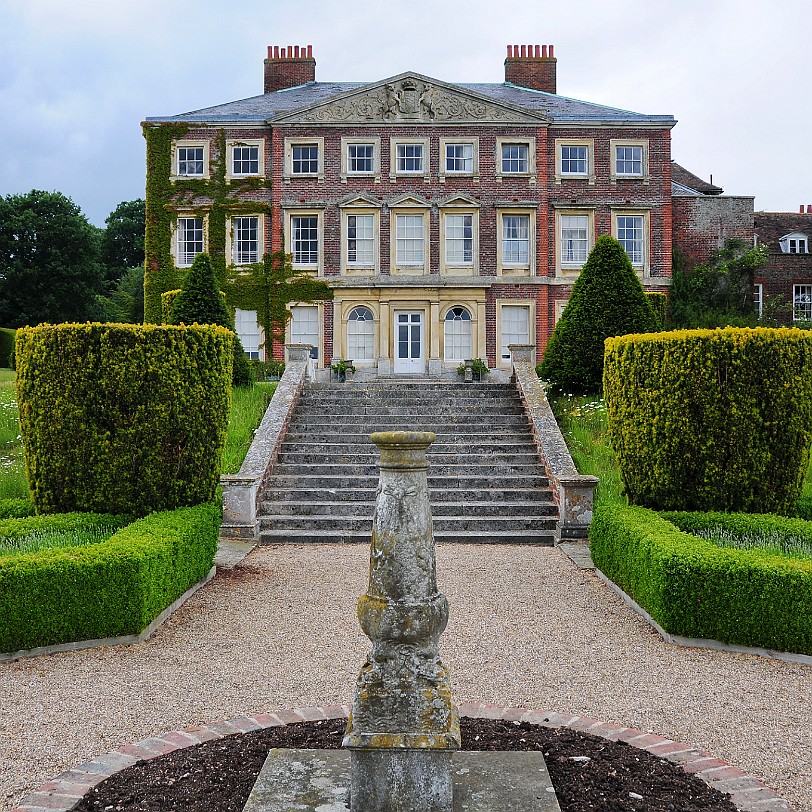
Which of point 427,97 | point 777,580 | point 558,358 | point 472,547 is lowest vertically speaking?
point 472,547

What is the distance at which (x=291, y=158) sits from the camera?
1219 inches

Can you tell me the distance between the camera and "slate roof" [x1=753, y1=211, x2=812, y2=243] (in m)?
37.2

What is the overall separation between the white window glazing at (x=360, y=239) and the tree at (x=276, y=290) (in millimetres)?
1473

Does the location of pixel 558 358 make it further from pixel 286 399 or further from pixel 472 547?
pixel 472 547

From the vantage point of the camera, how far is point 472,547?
1280 cm

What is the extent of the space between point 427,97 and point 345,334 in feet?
29.0

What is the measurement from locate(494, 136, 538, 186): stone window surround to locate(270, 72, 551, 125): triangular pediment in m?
0.59

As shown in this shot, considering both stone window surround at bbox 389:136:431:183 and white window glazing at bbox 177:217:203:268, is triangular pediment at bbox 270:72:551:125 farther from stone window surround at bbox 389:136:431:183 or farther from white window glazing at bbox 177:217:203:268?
white window glazing at bbox 177:217:203:268

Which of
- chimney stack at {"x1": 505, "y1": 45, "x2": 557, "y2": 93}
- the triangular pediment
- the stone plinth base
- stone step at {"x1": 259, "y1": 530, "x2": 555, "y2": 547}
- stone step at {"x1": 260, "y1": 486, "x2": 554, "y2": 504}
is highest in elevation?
chimney stack at {"x1": 505, "y1": 45, "x2": 557, "y2": 93}

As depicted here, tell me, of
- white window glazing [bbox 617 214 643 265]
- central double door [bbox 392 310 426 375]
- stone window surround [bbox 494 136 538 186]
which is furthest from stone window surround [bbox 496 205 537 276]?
central double door [bbox 392 310 426 375]

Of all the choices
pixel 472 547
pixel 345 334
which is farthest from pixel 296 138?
pixel 472 547

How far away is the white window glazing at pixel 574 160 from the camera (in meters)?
31.1

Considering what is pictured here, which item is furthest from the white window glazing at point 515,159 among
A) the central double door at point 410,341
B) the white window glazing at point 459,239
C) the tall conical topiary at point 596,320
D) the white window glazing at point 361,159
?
the tall conical topiary at point 596,320

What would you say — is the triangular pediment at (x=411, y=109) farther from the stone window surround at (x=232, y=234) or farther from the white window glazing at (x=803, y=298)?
the white window glazing at (x=803, y=298)
